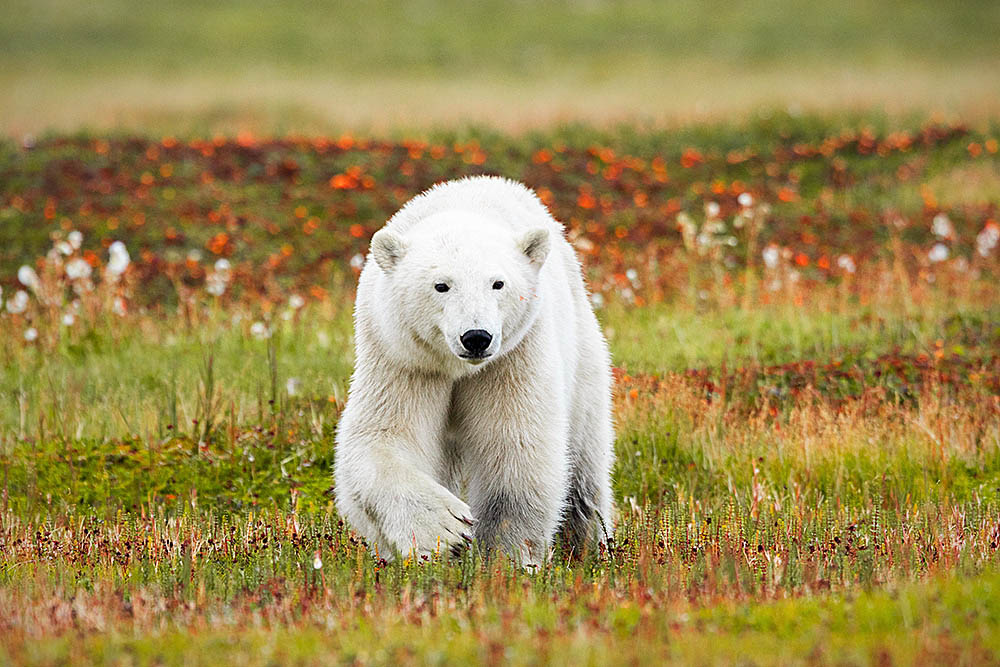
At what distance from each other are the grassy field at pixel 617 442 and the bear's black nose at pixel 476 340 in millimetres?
1012

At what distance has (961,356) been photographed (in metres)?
10.3

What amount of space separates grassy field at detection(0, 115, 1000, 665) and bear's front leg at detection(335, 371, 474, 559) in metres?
0.20

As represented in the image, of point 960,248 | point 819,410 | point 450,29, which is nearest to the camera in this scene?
point 819,410

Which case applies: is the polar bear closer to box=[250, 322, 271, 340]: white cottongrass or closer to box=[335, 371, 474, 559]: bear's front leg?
box=[335, 371, 474, 559]: bear's front leg

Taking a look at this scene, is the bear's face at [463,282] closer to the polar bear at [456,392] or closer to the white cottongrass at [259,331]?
the polar bear at [456,392]

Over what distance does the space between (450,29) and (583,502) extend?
33.1 metres

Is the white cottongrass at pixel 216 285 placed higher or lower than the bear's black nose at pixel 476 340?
higher

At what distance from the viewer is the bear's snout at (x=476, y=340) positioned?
18.0ft

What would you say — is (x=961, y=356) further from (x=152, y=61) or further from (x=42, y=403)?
(x=152, y=61)

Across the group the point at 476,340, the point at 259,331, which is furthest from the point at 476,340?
the point at 259,331

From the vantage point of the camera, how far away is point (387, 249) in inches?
238

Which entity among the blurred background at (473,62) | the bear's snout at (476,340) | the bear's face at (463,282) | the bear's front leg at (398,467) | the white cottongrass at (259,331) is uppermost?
the blurred background at (473,62)

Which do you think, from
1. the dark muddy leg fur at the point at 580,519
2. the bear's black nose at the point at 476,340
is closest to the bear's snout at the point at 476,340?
the bear's black nose at the point at 476,340

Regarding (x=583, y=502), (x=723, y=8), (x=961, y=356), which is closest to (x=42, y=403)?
(x=583, y=502)
